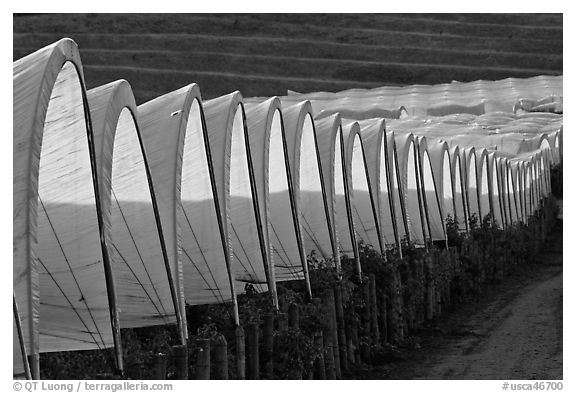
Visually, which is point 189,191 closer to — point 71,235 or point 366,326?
point 71,235

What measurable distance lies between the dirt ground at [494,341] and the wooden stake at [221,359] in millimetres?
4538

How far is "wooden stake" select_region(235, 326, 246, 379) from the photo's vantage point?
1251cm

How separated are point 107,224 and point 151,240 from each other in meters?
1.94

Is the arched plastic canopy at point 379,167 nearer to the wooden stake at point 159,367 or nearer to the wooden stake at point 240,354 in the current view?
the wooden stake at point 240,354

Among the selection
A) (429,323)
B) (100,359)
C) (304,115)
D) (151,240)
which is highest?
(304,115)

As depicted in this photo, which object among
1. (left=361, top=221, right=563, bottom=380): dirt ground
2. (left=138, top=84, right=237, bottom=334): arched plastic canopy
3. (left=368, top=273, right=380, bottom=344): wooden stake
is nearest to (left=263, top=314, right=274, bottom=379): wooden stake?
(left=138, top=84, right=237, bottom=334): arched plastic canopy

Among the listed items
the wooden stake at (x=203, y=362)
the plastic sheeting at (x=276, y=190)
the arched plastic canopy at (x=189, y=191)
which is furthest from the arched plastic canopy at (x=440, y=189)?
the wooden stake at (x=203, y=362)

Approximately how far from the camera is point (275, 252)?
58.1 ft

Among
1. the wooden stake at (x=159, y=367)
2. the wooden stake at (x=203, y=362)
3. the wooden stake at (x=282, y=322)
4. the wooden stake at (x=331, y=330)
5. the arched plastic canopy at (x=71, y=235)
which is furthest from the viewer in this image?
the wooden stake at (x=331, y=330)

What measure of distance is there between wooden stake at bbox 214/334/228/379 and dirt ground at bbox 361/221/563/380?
4.54m

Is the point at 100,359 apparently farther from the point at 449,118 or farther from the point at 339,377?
the point at 449,118

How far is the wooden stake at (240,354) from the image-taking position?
12.5 meters

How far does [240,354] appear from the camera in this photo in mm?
12555
